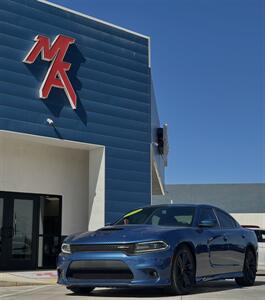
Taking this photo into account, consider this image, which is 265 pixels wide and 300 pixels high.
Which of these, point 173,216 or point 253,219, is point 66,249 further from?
point 253,219

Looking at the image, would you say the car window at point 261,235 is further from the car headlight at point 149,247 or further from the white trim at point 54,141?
the car headlight at point 149,247

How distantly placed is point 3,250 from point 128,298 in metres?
8.63

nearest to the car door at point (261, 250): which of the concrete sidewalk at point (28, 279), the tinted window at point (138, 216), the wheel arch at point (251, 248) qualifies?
the concrete sidewalk at point (28, 279)

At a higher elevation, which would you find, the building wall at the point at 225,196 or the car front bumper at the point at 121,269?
the building wall at the point at 225,196

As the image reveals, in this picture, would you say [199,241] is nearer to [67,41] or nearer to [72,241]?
[72,241]

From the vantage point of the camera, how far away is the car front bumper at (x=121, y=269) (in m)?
7.76

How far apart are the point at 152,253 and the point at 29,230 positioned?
30.7ft

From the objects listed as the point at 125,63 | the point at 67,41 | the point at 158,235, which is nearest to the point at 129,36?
the point at 125,63

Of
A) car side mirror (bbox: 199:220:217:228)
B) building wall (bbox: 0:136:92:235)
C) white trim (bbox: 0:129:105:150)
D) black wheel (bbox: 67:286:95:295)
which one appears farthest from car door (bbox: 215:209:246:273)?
building wall (bbox: 0:136:92:235)

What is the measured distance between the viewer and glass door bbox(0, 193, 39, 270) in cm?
1580

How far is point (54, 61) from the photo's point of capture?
15859mm

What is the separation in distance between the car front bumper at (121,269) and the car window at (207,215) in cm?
164

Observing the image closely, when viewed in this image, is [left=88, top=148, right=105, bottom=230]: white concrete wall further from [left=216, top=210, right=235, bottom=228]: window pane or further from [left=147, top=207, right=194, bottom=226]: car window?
[left=147, top=207, right=194, bottom=226]: car window

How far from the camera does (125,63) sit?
18.2 metres
